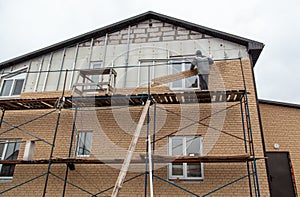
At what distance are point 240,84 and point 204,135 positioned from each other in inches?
80.6

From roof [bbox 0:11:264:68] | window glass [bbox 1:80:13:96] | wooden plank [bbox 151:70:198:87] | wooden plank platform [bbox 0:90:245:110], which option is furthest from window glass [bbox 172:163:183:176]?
window glass [bbox 1:80:13:96]

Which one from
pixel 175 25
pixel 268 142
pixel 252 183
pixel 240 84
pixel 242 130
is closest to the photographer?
pixel 252 183

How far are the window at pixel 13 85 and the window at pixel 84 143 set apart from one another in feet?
10.5

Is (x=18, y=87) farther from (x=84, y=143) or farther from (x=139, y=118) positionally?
(x=139, y=118)

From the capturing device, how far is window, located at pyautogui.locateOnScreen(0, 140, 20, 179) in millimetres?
8055

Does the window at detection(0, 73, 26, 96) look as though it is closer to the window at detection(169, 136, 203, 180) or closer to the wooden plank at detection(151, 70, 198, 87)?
the wooden plank at detection(151, 70, 198, 87)

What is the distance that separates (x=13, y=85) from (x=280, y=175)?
980cm

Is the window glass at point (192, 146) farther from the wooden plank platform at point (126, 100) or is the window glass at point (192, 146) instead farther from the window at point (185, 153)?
the wooden plank platform at point (126, 100)

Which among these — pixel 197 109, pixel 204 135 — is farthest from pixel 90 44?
pixel 204 135

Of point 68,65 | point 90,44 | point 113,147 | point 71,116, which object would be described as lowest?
point 113,147

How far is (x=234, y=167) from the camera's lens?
22.9 feet

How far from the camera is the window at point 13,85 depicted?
959 centimetres

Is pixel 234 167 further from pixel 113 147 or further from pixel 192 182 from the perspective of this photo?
pixel 113 147

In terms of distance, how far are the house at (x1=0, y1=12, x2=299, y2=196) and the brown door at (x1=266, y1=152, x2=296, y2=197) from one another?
13cm
